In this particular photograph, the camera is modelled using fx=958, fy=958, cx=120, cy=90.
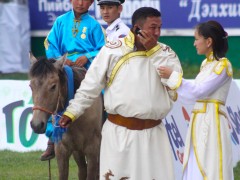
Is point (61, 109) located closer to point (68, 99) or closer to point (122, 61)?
point (68, 99)

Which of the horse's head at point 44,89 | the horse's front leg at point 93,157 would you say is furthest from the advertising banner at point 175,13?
the horse's head at point 44,89

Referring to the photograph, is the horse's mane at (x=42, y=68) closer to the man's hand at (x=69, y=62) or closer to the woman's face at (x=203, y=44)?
the man's hand at (x=69, y=62)

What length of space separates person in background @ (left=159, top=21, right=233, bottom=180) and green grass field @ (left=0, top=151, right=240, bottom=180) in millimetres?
2864

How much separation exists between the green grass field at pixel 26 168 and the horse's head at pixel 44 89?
9.17 ft

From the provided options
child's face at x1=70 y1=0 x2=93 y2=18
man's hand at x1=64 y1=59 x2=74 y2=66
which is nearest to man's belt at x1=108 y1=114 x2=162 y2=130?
man's hand at x1=64 y1=59 x2=74 y2=66

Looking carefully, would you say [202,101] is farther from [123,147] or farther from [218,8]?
[218,8]

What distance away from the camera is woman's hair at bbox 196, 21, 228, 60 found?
7.45m

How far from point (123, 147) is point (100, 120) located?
1375 millimetres

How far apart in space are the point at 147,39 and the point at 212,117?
0.88 m

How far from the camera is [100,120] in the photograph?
842 centimetres

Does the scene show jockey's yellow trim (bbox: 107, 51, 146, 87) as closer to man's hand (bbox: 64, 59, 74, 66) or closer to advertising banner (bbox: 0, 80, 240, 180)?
man's hand (bbox: 64, 59, 74, 66)

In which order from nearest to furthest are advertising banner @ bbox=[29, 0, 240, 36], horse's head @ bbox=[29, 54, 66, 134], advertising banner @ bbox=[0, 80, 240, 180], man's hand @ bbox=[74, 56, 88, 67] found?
1. horse's head @ bbox=[29, 54, 66, 134]
2. man's hand @ bbox=[74, 56, 88, 67]
3. advertising banner @ bbox=[0, 80, 240, 180]
4. advertising banner @ bbox=[29, 0, 240, 36]

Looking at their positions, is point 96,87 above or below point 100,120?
above

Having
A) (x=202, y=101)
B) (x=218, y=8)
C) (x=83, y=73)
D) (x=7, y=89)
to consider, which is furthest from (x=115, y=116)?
(x=218, y=8)
